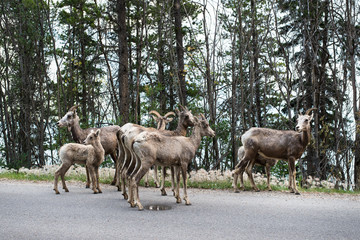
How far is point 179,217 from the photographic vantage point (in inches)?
272

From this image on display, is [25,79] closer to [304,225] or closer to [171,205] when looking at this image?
[171,205]

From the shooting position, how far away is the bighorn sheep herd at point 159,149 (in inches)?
315

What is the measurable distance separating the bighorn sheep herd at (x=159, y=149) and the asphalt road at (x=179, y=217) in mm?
608

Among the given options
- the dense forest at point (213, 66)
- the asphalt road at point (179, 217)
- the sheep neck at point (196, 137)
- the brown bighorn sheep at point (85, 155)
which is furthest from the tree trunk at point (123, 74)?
the sheep neck at point (196, 137)

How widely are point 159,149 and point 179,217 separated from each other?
1.67m

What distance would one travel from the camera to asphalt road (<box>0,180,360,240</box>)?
18.8ft

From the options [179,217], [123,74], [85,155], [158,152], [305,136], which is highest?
[123,74]

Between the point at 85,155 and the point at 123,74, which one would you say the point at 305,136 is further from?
the point at 123,74

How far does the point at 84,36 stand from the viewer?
86.3ft

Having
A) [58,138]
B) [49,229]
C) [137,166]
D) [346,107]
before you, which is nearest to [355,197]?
[137,166]

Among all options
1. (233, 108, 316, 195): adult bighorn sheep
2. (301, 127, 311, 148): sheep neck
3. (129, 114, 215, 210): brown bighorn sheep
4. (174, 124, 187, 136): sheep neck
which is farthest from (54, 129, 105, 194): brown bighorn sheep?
(301, 127, 311, 148): sheep neck

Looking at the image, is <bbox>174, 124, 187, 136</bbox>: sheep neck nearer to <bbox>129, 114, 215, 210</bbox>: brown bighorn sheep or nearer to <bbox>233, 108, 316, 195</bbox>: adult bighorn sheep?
<bbox>129, 114, 215, 210</bbox>: brown bighorn sheep

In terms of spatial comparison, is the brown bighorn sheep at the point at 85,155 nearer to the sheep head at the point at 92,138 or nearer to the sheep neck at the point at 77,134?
the sheep head at the point at 92,138

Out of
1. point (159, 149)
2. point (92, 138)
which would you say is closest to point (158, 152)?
point (159, 149)
